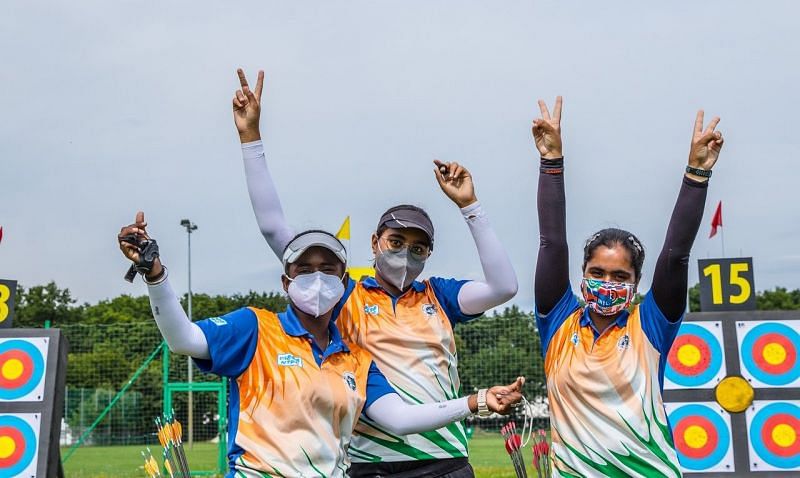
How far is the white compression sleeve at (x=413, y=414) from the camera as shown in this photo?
312 cm

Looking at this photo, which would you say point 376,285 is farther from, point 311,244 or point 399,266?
point 311,244

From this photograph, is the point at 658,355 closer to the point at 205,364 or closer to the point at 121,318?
the point at 205,364

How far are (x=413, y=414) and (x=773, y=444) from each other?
5.44 meters

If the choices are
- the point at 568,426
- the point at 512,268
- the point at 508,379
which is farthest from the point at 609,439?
the point at 508,379

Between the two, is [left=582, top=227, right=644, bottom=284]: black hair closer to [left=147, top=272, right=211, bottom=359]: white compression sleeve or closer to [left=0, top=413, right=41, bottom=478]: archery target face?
[left=147, top=272, right=211, bottom=359]: white compression sleeve

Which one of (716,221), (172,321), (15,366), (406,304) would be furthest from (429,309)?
(716,221)

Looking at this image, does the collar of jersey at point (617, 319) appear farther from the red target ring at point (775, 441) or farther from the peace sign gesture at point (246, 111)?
the red target ring at point (775, 441)

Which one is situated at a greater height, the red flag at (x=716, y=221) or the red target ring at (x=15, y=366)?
the red flag at (x=716, y=221)

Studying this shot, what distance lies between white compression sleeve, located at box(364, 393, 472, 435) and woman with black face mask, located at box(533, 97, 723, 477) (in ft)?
1.05

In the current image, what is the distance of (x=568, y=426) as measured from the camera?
302 centimetres

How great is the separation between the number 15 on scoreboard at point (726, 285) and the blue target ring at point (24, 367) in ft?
18.0

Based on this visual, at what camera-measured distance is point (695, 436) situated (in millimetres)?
7645

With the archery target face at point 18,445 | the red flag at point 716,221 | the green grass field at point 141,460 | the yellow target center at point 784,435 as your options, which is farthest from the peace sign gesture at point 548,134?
the red flag at point 716,221

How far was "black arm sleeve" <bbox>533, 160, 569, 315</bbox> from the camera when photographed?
318 centimetres
